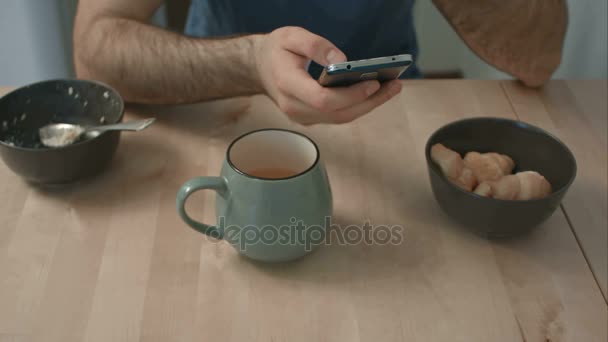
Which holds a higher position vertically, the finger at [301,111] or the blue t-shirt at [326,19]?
the finger at [301,111]

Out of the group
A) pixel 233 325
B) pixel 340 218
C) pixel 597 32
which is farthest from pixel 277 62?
pixel 597 32

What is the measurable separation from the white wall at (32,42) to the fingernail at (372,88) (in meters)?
1.24

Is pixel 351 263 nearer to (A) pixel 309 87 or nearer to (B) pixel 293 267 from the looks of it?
(B) pixel 293 267

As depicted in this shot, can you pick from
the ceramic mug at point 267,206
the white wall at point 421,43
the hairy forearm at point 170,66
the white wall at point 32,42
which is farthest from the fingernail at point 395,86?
the white wall at point 32,42

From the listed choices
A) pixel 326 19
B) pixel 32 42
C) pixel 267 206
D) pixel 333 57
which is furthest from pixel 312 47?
pixel 32 42

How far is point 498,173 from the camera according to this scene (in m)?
0.74

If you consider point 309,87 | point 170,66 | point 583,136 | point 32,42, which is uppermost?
point 309,87

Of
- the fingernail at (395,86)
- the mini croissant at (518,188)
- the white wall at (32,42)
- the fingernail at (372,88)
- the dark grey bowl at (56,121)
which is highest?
the fingernail at (372,88)

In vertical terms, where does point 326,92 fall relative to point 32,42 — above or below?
above

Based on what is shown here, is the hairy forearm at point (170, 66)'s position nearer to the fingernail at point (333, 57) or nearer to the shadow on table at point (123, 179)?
the shadow on table at point (123, 179)

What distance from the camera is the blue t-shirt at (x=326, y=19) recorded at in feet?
3.57

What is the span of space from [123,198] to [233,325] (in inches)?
9.8

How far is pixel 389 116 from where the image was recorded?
92cm

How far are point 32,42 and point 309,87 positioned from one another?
1.25 meters
